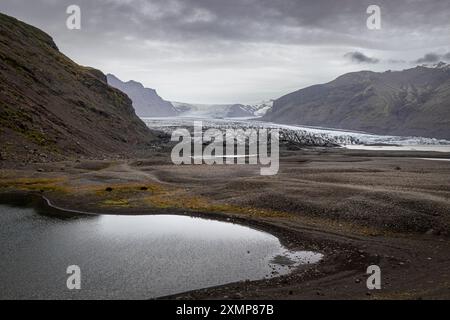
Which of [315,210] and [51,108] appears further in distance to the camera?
[51,108]

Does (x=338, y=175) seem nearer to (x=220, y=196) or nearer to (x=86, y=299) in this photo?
(x=220, y=196)

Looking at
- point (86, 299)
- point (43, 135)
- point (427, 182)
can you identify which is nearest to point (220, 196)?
point (427, 182)

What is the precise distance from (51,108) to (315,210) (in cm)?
9143

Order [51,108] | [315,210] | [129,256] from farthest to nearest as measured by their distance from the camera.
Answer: [51,108], [315,210], [129,256]

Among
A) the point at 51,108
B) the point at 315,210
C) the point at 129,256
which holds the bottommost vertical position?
the point at 129,256

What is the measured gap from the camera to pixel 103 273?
89.5ft

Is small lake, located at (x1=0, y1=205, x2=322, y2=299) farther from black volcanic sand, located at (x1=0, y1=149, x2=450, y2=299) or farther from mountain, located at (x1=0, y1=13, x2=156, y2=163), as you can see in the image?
mountain, located at (x1=0, y1=13, x2=156, y2=163)

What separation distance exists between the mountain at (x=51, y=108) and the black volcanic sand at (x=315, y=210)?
47.5 feet

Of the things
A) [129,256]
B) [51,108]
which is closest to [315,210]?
[129,256]

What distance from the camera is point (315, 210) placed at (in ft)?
152

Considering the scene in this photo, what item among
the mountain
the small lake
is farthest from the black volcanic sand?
the mountain

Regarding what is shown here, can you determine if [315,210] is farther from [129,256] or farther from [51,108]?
[51,108]

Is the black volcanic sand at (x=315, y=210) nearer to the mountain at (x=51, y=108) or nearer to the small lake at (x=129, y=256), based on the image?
the small lake at (x=129, y=256)
